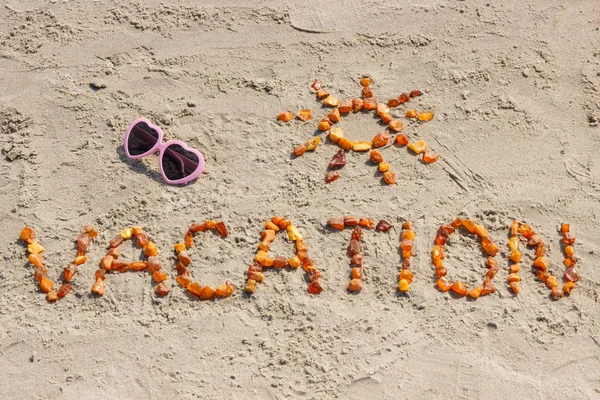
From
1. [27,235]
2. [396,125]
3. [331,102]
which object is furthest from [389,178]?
[27,235]

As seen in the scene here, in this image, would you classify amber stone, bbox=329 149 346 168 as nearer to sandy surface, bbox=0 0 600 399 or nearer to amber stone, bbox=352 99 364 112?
sandy surface, bbox=0 0 600 399

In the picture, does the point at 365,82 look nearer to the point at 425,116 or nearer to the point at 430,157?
the point at 425,116

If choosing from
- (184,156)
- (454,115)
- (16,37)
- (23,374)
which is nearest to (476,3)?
(454,115)

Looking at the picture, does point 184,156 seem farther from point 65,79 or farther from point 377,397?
point 377,397

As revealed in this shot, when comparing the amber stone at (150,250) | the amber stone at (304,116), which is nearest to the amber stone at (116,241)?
the amber stone at (150,250)

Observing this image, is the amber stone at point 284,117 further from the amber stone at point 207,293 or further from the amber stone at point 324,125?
the amber stone at point 207,293
